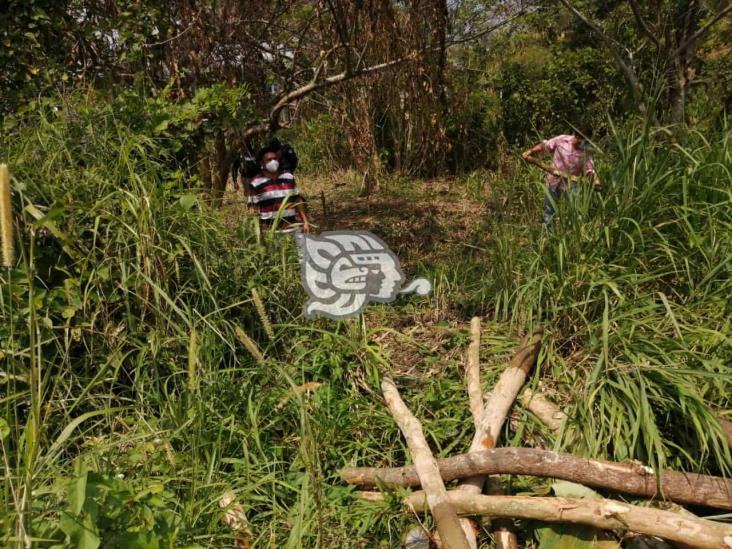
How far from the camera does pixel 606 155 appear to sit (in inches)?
106

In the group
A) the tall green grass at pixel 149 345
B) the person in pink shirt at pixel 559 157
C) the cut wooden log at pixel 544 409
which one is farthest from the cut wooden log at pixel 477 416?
the person in pink shirt at pixel 559 157

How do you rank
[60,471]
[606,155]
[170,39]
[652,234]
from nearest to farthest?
[60,471] → [652,234] → [606,155] → [170,39]

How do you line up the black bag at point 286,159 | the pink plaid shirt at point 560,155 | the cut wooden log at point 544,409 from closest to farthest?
the cut wooden log at point 544,409 < the pink plaid shirt at point 560,155 < the black bag at point 286,159

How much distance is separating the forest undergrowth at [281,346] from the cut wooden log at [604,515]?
0.14 m

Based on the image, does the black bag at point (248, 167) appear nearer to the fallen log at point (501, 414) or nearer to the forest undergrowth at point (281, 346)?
the forest undergrowth at point (281, 346)

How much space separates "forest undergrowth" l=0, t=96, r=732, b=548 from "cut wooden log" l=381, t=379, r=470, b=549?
0.27 feet

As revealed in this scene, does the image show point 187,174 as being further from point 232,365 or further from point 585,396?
point 585,396

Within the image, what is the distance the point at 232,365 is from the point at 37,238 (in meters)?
0.92

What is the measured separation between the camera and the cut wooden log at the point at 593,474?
1.67 m

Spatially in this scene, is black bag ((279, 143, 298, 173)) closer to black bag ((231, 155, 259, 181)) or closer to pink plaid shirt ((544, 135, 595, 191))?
black bag ((231, 155, 259, 181))

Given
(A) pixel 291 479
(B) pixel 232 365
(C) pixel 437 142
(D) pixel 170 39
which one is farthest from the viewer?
(C) pixel 437 142

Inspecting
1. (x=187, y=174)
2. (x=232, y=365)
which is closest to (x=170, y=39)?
(x=187, y=174)

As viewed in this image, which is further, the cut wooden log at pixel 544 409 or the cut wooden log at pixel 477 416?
the cut wooden log at pixel 544 409

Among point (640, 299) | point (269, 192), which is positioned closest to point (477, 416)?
point (640, 299)
